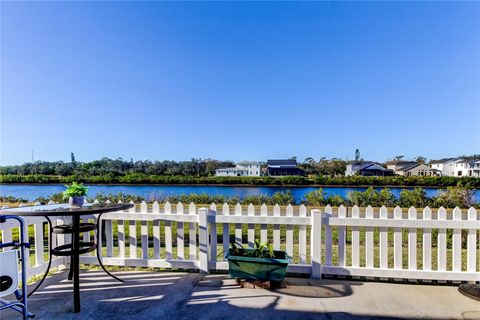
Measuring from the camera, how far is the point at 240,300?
2420 millimetres

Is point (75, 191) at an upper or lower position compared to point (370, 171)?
upper

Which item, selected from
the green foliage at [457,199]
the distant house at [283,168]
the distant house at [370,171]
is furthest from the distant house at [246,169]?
the green foliage at [457,199]

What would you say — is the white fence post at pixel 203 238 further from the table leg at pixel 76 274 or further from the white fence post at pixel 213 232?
the table leg at pixel 76 274

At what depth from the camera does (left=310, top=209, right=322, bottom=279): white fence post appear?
115 inches

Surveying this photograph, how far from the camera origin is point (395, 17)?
7391 mm

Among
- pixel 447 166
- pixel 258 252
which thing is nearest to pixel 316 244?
pixel 258 252

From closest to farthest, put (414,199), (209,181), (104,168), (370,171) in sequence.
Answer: (414,199), (209,181), (104,168), (370,171)

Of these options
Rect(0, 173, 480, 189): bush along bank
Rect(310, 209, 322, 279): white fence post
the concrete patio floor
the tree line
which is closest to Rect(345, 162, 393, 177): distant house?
Rect(0, 173, 480, 189): bush along bank

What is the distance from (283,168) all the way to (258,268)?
134 ft

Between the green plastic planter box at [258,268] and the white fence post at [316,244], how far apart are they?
0.47m

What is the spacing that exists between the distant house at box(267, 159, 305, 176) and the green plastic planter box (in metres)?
36.1

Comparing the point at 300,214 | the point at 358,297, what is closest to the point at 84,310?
the point at 300,214

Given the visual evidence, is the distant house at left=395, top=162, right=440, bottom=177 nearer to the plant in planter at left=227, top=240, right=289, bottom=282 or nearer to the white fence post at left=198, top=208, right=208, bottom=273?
the plant in planter at left=227, top=240, right=289, bottom=282

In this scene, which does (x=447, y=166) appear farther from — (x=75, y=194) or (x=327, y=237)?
(x=75, y=194)
